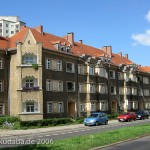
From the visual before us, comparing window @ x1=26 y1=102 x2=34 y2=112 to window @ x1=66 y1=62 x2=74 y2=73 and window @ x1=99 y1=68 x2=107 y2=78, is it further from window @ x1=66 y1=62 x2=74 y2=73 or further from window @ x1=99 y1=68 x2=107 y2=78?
window @ x1=99 y1=68 x2=107 y2=78

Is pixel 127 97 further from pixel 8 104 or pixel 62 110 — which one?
pixel 8 104

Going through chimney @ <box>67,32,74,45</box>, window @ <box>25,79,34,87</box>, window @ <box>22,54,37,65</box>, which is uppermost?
chimney @ <box>67,32,74,45</box>

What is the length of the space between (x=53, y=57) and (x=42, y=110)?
7.68m

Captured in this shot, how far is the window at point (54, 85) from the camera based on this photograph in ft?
148

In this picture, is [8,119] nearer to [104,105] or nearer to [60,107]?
[60,107]

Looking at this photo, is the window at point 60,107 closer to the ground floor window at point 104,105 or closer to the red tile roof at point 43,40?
the red tile roof at point 43,40

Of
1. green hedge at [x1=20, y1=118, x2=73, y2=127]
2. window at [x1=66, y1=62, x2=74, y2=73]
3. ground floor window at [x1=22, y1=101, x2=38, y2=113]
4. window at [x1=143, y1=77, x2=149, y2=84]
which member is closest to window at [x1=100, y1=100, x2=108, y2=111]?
window at [x1=66, y1=62, x2=74, y2=73]

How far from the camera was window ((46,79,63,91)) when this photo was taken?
45013 mm

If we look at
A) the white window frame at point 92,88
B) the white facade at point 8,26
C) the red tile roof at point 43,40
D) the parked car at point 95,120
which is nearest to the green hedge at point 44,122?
the parked car at point 95,120

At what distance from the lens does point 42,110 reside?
42.8 metres

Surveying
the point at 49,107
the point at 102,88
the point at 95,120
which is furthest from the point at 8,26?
the point at 95,120

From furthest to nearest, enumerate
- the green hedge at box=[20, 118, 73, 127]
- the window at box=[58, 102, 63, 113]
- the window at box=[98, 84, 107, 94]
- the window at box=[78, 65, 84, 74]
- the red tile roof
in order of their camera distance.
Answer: the window at box=[98, 84, 107, 94] → the window at box=[78, 65, 84, 74] → the window at box=[58, 102, 63, 113] → the red tile roof → the green hedge at box=[20, 118, 73, 127]

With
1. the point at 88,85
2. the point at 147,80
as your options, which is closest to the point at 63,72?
the point at 88,85

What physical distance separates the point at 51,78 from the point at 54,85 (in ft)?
3.90
